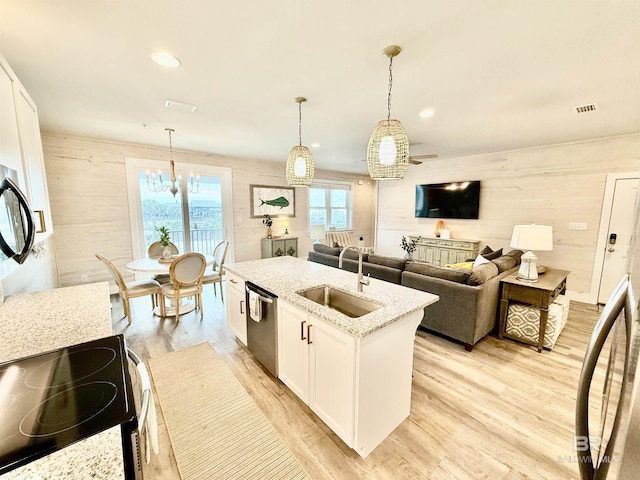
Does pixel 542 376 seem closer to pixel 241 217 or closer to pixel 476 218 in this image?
pixel 476 218

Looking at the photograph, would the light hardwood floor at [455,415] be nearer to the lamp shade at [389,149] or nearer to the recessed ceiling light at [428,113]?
the lamp shade at [389,149]

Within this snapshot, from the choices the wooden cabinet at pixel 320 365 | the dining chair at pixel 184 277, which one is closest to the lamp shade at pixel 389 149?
the wooden cabinet at pixel 320 365

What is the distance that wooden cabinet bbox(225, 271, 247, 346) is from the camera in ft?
8.54

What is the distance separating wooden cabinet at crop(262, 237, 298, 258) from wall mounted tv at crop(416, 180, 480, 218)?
3119mm

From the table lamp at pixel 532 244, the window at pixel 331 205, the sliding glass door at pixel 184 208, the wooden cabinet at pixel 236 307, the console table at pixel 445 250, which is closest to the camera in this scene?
the wooden cabinet at pixel 236 307

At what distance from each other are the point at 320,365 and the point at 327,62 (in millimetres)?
2176

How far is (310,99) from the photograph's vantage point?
2.58 m

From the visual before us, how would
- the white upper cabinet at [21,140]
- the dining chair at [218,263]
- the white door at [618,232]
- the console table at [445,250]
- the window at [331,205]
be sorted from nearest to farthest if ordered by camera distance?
the white upper cabinet at [21,140] < the white door at [618,232] < the dining chair at [218,263] < the console table at [445,250] < the window at [331,205]

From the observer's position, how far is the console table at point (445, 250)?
5.18 m

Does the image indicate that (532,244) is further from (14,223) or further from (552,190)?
(14,223)

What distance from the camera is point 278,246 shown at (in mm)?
6035

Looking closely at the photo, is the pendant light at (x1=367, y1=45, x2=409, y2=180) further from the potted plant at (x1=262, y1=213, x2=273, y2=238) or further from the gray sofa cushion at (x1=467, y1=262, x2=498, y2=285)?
the potted plant at (x1=262, y1=213, x2=273, y2=238)

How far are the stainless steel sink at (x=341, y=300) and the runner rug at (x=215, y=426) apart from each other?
951mm

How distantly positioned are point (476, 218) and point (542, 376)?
3555 mm
